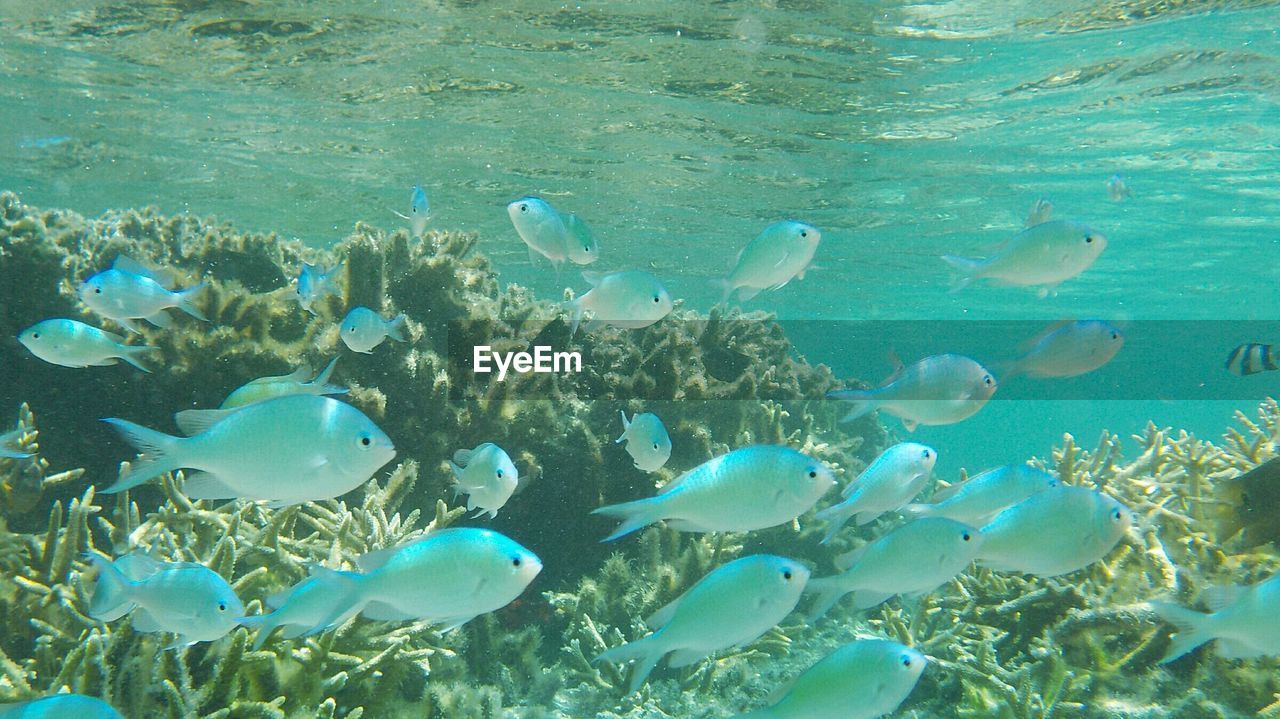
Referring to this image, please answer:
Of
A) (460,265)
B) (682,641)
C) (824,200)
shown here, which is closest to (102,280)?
(460,265)

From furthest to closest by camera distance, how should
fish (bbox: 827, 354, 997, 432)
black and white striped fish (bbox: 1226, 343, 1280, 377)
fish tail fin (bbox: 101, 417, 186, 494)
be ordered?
black and white striped fish (bbox: 1226, 343, 1280, 377), fish (bbox: 827, 354, 997, 432), fish tail fin (bbox: 101, 417, 186, 494)

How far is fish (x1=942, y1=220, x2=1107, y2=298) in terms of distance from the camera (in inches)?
189

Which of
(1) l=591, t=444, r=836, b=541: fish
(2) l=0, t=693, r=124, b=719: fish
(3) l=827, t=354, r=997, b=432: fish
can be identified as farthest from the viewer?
(3) l=827, t=354, r=997, b=432: fish

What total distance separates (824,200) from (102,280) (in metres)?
19.3

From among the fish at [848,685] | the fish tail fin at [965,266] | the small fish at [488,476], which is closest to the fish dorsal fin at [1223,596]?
the fish at [848,685]

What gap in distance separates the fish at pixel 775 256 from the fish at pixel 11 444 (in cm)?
471

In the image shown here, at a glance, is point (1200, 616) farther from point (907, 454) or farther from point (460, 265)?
point (460, 265)

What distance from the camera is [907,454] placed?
4.12 meters

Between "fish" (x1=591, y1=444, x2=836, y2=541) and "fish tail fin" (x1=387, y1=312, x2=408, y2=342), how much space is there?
9.59ft

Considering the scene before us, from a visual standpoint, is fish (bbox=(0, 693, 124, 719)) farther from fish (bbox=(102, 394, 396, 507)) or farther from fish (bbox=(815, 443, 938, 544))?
fish (bbox=(815, 443, 938, 544))

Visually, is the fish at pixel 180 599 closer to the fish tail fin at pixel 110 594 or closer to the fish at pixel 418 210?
the fish tail fin at pixel 110 594

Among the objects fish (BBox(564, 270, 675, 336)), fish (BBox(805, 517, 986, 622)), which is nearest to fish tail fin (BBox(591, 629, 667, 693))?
fish (BBox(805, 517, 986, 622))

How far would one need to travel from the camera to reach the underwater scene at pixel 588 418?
325cm

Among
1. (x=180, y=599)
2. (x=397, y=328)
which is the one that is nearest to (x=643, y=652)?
(x=180, y=599)
